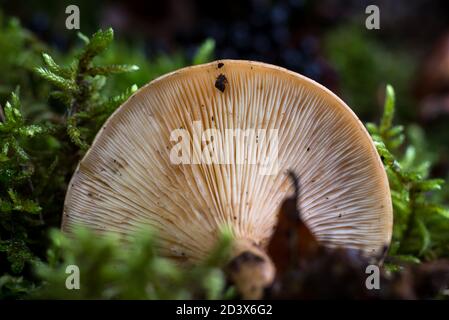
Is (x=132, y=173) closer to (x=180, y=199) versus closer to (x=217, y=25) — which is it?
(x=180, y=199)

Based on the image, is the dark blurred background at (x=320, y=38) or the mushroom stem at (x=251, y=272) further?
the dark blurred background at (x=320, y=38)

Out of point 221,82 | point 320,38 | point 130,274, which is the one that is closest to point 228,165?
point 221,82

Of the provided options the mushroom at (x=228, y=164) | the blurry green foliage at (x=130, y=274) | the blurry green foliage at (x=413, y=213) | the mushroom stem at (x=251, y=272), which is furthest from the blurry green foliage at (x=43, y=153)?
the blurry green foliage at (x=413, y=213)

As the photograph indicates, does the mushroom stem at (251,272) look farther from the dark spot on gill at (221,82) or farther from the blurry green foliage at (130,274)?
the dark spot on gill at (221,82)

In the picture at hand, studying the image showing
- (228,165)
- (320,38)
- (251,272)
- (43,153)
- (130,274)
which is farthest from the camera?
(320,38)

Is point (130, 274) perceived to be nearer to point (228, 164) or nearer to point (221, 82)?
point (228, 164)
